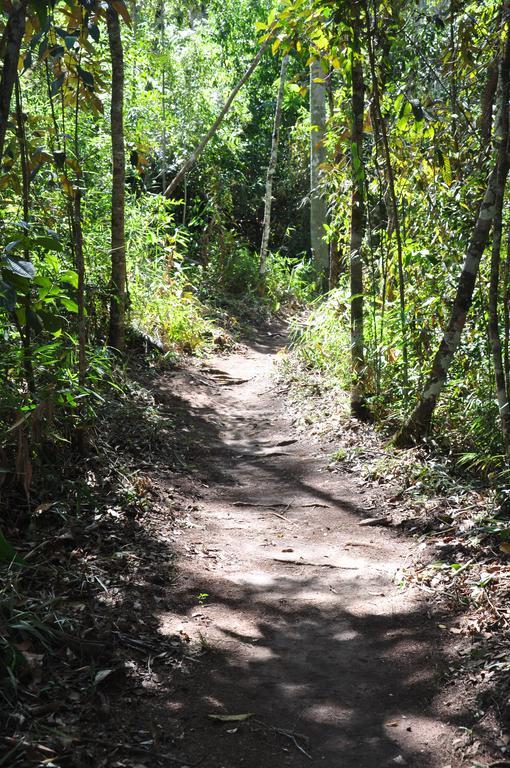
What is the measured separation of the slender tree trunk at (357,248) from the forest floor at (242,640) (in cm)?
123

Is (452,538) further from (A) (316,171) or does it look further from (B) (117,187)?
(A) (316,171)

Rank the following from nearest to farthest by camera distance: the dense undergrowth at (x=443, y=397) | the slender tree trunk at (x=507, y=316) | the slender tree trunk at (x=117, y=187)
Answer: the slender tree trunk at (x=507, y=316), the dense undergrowth at (x=443, y=397), the slender tree trunk at (x=117, y=187)

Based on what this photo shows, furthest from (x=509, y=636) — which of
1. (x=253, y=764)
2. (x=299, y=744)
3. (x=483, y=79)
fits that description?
(x=483, y=79)

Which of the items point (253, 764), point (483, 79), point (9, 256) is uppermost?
point (483, 79)

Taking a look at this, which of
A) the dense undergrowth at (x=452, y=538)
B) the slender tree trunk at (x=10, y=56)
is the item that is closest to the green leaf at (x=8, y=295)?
the slender tree trunk at (x=10, y=56)

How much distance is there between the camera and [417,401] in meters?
6.61

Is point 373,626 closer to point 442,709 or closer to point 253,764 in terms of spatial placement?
point 442,709

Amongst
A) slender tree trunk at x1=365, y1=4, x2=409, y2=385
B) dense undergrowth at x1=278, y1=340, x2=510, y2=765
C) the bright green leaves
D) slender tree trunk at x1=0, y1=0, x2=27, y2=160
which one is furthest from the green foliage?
slender tree trunk at x1=0, y1=0, x2=27, y2=160

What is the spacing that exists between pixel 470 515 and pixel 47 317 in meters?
3.14

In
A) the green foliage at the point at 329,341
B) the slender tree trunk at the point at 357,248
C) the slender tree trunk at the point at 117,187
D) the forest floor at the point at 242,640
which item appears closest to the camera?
the forest floor at the point at 242,640

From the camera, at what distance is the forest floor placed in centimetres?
304

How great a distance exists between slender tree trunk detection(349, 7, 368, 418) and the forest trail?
1022mm

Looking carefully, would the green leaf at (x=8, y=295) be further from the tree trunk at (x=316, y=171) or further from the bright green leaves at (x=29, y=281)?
the tree trunk at (x=316, y=171)

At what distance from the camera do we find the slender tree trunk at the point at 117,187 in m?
7.14
